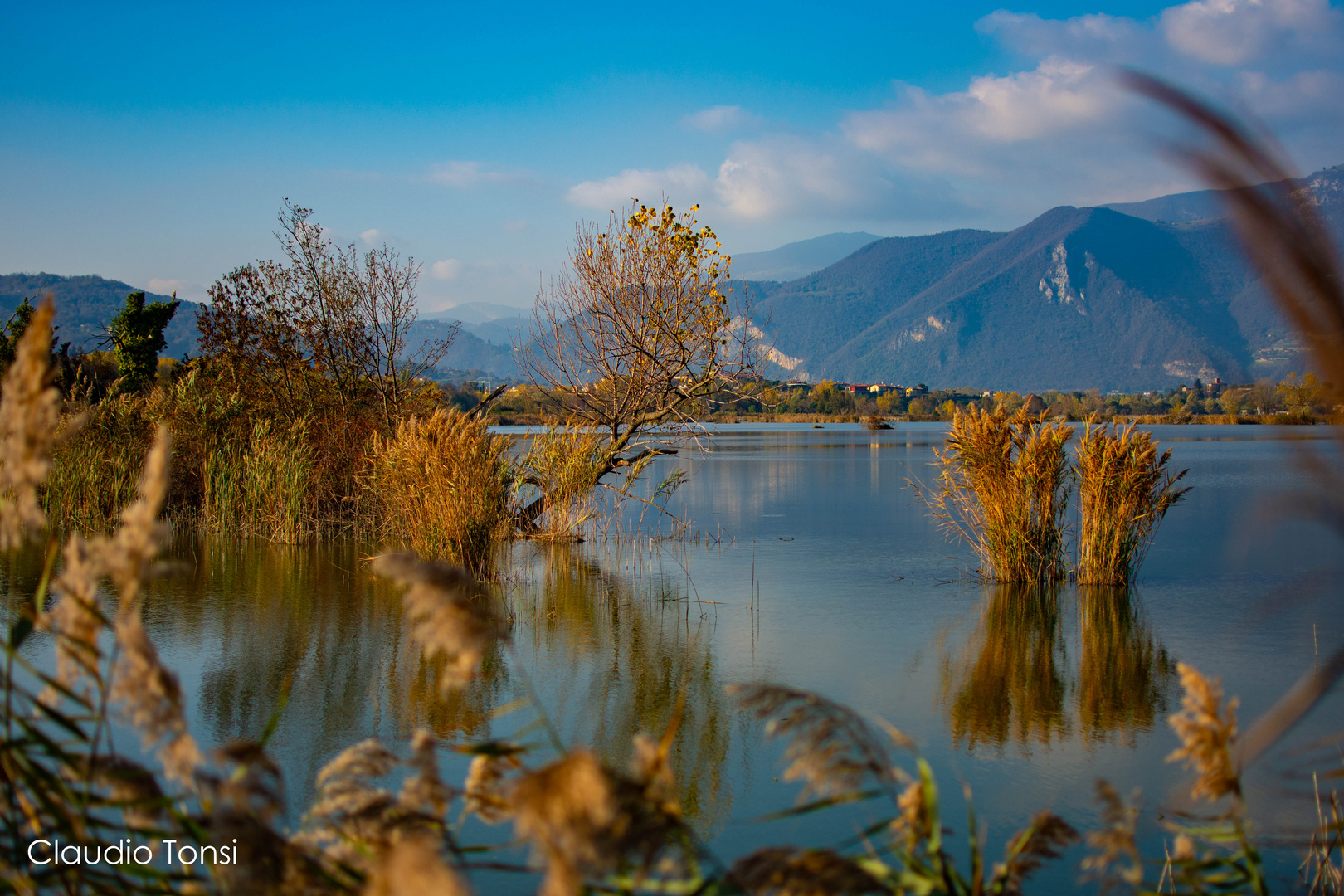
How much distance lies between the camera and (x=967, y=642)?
6.46 meters

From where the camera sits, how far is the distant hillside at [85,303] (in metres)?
101

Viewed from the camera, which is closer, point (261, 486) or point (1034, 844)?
point (1034, 844)

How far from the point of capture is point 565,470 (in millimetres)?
11219

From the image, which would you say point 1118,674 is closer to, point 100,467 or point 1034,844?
point 1034,844

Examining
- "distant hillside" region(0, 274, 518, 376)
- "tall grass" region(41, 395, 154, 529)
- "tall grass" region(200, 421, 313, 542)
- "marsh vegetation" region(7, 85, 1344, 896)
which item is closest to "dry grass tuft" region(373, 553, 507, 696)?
"marsh vegetation" region(7, 85, 1344, 896)

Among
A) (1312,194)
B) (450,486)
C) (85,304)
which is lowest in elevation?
(450,486)

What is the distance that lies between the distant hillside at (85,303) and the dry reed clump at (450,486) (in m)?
93.4

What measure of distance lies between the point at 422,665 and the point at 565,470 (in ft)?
18.4

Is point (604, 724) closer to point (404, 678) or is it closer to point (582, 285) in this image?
point (404, 678)

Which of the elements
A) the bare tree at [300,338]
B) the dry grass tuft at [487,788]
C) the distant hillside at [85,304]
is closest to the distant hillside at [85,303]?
the distant hillside at [85,304]

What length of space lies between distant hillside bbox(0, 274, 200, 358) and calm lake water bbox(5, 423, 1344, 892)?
9468 centimetres

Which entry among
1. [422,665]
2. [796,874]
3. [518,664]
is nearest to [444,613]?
[518,664]

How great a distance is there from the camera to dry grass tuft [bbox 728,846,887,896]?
3.55 feet

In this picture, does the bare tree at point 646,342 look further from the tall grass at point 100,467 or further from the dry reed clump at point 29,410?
the dry reed clump at point 29,410
